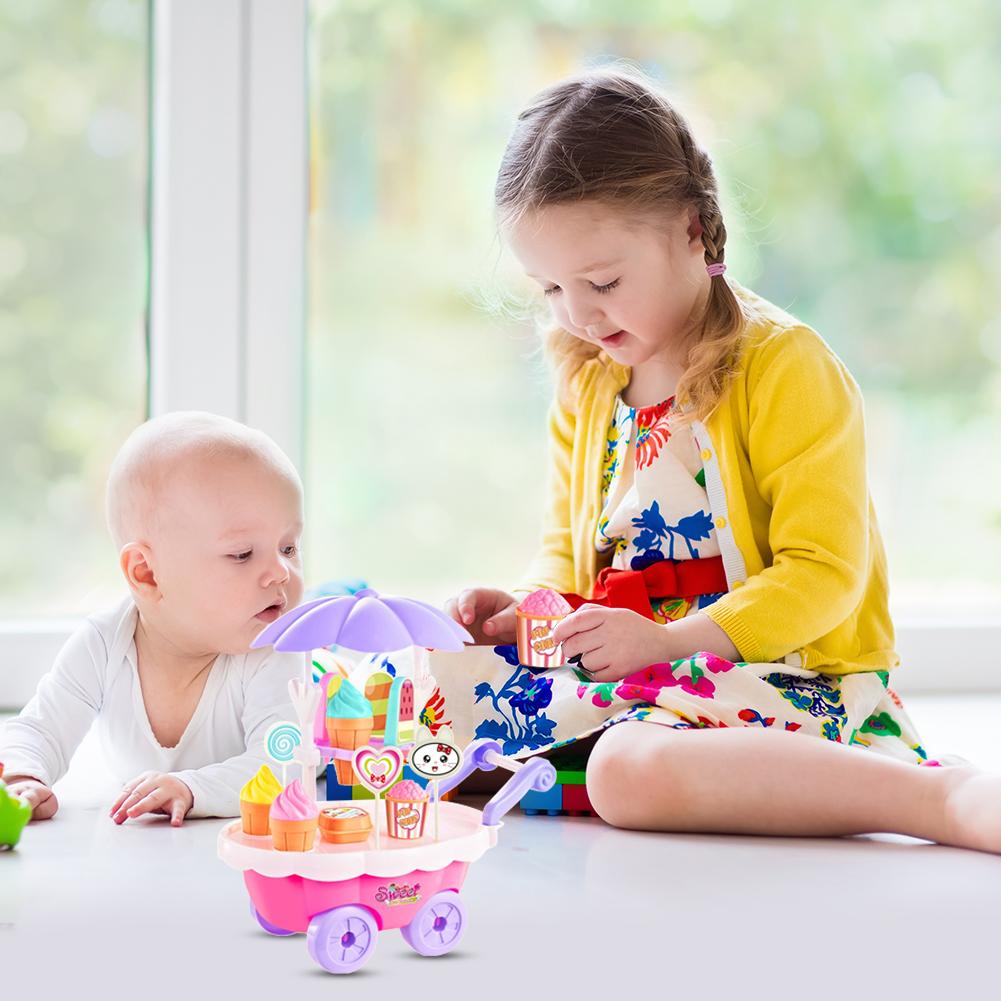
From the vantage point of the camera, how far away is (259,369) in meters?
1.83

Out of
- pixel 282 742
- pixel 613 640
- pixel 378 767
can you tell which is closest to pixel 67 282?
pixel 613 640

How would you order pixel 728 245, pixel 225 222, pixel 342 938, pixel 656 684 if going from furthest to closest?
pixel 728 245 < pixel 225 222 < pixel 656 684 < pixel 342 938

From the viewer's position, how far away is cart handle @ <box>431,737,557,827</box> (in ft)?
2.77

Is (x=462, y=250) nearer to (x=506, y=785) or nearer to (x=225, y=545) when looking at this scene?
(x=225, y=545)

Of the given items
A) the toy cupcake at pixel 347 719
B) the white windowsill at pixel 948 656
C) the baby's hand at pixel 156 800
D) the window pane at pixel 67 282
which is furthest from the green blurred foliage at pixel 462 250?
the toy cupcake at pixel 347 719

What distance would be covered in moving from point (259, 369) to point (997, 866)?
3.86 ft

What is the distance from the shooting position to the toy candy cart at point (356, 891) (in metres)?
0.77

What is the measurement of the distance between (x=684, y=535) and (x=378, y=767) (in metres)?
0.59

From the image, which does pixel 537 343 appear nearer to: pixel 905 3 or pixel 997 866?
pixel 905 3

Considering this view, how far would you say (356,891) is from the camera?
31.0 inches

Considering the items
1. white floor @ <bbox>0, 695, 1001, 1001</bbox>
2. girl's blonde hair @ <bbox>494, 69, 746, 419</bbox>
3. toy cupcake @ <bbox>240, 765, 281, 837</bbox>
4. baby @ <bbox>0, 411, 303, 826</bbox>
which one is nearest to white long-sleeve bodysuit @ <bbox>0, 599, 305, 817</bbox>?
baby @ <bbox>0, 411, 303, 826</bbox>

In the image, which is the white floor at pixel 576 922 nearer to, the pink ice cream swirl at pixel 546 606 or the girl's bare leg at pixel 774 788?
the girl's bare leg at pixel 774 788

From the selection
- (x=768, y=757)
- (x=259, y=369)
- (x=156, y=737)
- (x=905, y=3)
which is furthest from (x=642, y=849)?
(x=905, y=3)

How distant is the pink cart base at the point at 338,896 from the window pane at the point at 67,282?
116 cm
